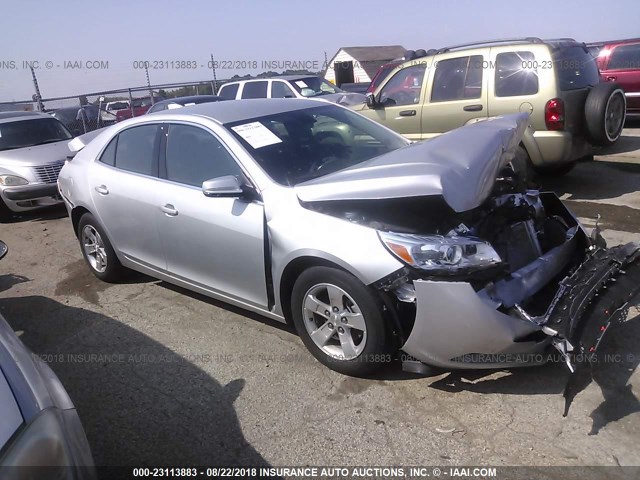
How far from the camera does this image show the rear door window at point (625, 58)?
10859mm

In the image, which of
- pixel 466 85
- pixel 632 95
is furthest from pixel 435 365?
pixel 632 95

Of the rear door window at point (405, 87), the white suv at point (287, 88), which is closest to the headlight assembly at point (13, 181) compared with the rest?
the rear door window at point (405, 87)

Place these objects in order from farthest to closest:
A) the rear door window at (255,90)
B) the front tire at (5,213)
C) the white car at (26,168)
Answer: the rear door window at (255,90), the front tire at (5,213), the white car at (26,168)

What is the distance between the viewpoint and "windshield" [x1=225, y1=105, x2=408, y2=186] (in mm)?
3687

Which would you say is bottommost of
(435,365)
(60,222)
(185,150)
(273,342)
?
(60,222)

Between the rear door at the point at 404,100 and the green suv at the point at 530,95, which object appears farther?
the rear door at the point at 404,100

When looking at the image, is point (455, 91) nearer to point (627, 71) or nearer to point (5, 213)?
point (627, 71)

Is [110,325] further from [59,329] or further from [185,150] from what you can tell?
[185,150]

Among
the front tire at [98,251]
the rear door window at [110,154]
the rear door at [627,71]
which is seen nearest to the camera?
the rear door window at [110,154]

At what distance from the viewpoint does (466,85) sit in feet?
22.9

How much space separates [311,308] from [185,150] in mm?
1648

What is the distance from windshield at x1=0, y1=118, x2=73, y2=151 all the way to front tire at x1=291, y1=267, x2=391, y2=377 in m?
7.54

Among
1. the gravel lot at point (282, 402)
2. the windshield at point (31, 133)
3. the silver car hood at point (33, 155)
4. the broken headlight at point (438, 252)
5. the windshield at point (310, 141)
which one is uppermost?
the windshield at point (310, 141)

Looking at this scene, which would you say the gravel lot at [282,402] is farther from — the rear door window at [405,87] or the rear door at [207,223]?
the rear door window at [405,87]
